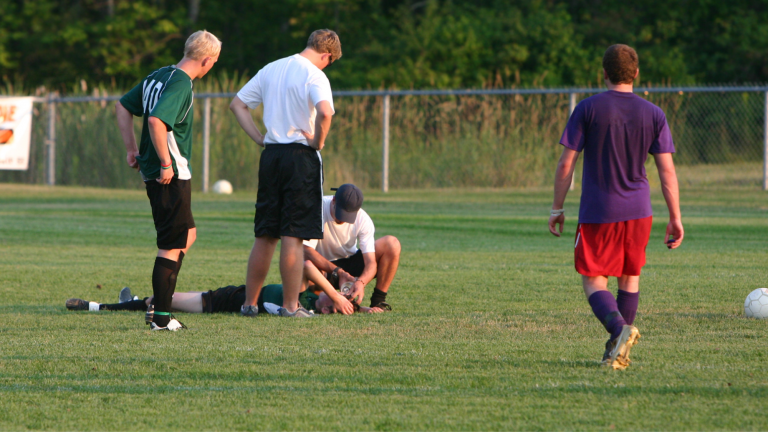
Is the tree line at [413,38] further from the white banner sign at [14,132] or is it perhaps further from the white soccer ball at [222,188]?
the white soccer ball at [222,188]

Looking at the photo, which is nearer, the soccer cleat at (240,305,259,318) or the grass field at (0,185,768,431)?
the grass field at (0,185,768,431)

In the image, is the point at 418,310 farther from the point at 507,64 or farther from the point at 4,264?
the point at 507,64

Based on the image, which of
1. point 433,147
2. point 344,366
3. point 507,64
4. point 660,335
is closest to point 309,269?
point 344,366

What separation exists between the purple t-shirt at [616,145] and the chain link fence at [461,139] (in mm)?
13773

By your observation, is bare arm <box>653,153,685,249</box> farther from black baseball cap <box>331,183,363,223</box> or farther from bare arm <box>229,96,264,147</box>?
bare arm <box>229,96,264,147</box>

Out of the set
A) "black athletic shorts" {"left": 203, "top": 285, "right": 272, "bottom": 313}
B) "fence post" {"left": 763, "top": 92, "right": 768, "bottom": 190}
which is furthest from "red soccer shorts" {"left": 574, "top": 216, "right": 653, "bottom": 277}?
"fence post" {"left": 763, "top": 92, "right": 768, "bottom": 190}

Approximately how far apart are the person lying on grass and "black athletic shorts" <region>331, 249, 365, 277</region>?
29 cm

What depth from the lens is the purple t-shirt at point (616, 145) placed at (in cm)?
457

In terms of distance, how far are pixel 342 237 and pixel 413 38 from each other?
77.1 feet

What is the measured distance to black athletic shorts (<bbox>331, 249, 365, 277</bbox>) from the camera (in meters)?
6.85

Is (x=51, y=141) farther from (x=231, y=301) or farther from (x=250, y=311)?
(x=250, y=311)

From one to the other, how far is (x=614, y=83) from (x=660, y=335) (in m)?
1.57

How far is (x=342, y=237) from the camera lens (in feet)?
22.4

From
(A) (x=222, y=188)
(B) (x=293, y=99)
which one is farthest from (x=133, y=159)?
(A) (x=222, y=188)
